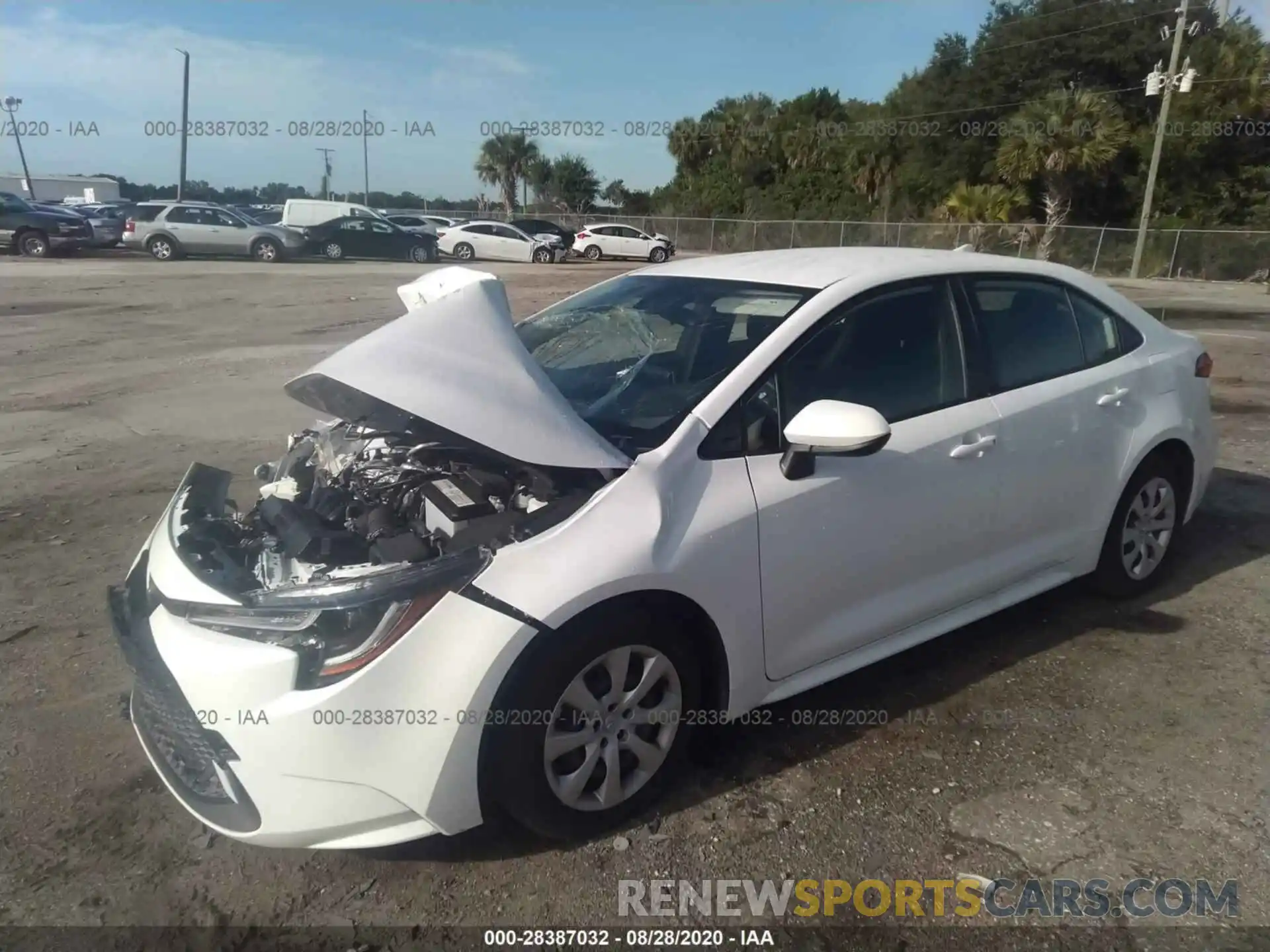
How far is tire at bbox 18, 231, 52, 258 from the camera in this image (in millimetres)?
24766

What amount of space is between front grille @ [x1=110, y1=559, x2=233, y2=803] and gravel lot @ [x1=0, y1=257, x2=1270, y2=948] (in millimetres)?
281

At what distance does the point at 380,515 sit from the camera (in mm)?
2867

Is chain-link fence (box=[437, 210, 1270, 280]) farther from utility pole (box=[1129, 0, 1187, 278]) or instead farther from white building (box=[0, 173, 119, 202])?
white building (box=[0, 173, 119, 202])

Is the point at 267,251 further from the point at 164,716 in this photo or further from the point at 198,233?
the point at 164,716

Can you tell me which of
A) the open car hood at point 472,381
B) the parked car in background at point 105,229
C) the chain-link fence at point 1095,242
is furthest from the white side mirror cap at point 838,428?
the parked car in background at point 105,229

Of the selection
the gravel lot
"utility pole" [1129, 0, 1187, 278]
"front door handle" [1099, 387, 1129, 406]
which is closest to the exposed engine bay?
the gravel lot

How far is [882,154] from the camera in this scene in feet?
144

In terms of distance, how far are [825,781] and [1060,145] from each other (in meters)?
35.0

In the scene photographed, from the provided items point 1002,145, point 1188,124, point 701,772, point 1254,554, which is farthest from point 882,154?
point 701,772

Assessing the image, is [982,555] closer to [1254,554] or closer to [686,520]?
[686,520]

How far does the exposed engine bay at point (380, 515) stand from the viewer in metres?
2.61

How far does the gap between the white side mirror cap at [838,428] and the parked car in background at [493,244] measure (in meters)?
30.3

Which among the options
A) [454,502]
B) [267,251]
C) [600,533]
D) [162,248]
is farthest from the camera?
[267,251]

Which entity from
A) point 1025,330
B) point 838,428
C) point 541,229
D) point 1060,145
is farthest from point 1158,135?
point 838,428
